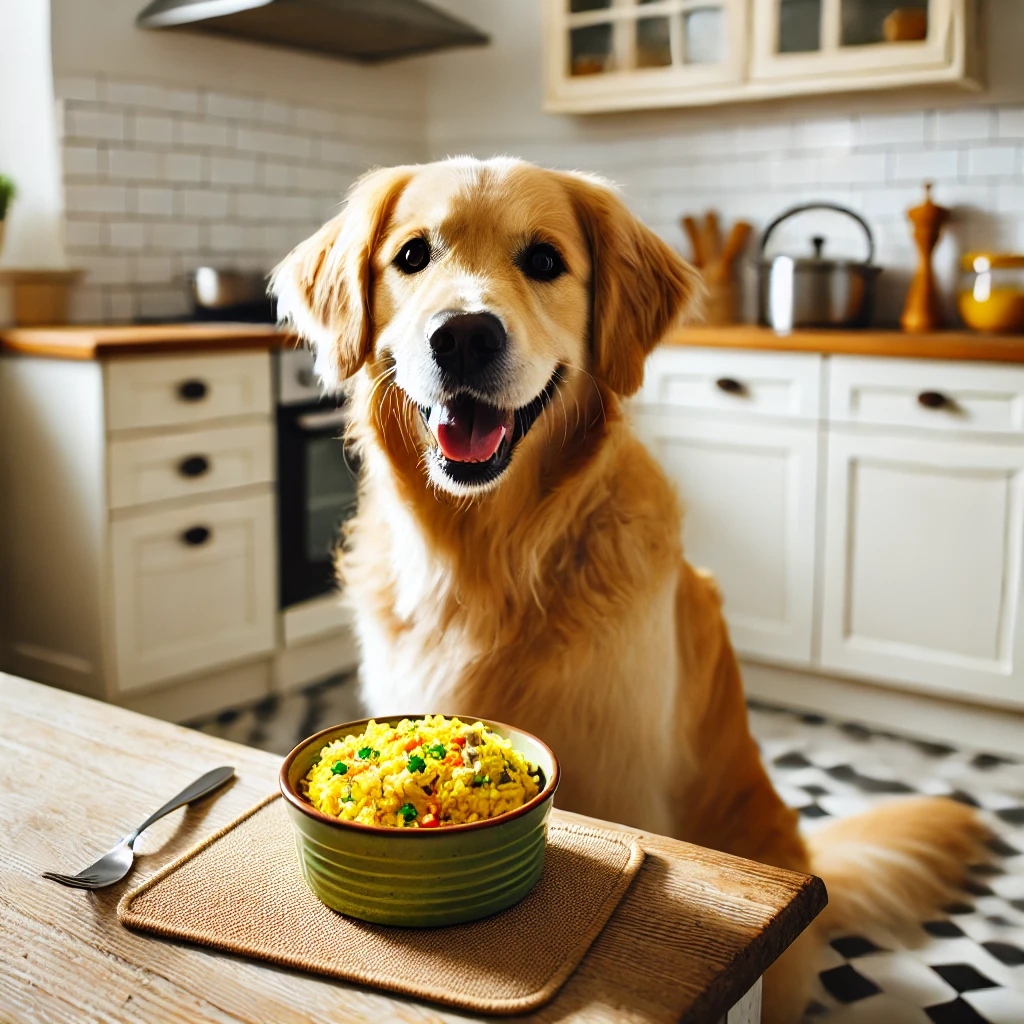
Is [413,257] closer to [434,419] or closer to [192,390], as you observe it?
[434,419]

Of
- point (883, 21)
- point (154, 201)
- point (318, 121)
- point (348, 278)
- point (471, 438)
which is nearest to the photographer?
point (471, 438)

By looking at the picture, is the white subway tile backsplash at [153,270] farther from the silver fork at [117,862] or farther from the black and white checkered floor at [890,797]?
the silver fork at [117,862]

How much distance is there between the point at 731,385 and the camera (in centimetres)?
291

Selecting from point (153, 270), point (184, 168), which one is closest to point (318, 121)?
point (184, 168)

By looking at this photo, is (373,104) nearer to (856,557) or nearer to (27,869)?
(856,557)

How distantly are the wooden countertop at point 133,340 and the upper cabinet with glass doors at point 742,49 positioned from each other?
135cm

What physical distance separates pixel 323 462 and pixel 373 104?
64.7 inches

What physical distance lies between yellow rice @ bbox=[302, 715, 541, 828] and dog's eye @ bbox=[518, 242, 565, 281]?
2.39 feet

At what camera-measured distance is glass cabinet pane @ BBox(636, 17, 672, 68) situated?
10.8 feet

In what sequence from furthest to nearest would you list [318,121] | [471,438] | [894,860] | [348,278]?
[318,121] → [894,860] → [348,278] → [471,438]

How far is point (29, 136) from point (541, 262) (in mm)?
2360

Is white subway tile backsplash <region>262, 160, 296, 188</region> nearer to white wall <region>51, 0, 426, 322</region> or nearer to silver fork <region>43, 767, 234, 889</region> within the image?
white wall <region>51, 0, 426, 322</region>

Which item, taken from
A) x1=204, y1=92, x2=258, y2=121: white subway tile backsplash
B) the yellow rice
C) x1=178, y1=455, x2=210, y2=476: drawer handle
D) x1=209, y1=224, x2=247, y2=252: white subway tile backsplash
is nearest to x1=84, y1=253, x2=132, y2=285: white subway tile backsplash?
x1=209, y1=224, x2=247, y2=252: white subway tile backsplash

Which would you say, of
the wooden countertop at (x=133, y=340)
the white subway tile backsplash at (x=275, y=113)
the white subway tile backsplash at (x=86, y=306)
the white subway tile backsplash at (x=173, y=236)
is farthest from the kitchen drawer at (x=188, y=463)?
the white subway tile backsplash at (x=275, y=113)
